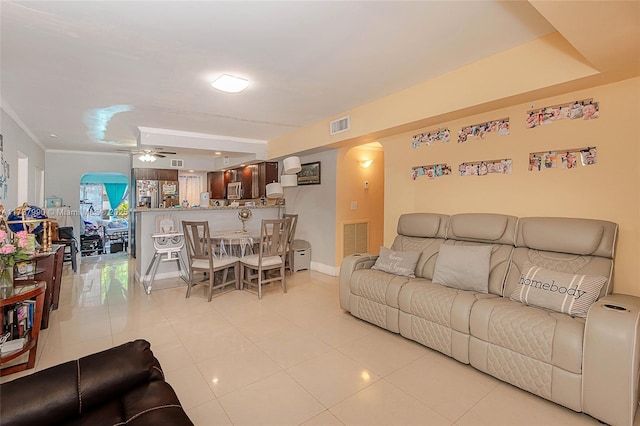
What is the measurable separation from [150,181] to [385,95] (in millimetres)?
6408

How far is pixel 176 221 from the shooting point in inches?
201

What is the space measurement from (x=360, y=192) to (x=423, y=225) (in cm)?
215

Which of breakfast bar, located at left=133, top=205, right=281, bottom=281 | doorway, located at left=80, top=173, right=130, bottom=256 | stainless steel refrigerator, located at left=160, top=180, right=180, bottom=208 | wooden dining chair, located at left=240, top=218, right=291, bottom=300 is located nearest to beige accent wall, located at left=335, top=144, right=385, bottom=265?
wooden dining chair, located at left=240, top=218, right=291, bottom=300

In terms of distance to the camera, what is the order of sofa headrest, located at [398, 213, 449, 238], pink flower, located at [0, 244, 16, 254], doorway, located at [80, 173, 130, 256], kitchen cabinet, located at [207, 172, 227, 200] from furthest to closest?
doorway, located at [80, 173, 130, 256], kitchen cabinet, located at [207, 172, 227, 200], sofa headrest, located at [398, 213, 449, 238], pink flower, located at [0, 244, 16, 254]

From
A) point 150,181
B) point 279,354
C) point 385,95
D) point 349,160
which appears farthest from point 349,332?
point 150,181

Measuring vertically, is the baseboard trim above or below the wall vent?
below

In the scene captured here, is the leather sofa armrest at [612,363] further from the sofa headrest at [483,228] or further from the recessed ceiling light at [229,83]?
the recessed ceiling light at [229,83]

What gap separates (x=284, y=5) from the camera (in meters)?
1.88

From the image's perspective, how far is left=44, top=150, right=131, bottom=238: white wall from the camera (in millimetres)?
7133

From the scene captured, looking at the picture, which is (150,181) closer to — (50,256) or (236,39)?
(50,256)

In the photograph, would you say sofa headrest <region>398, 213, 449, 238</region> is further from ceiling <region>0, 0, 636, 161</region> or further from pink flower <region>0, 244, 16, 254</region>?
pink flower <region>0, 244, 16, 254</region>

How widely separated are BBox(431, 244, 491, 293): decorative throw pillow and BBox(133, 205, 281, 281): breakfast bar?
314cm

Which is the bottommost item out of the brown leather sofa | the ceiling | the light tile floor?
the light tile floor

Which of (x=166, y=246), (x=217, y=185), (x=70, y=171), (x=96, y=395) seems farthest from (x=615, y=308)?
(x=70, y=171)
